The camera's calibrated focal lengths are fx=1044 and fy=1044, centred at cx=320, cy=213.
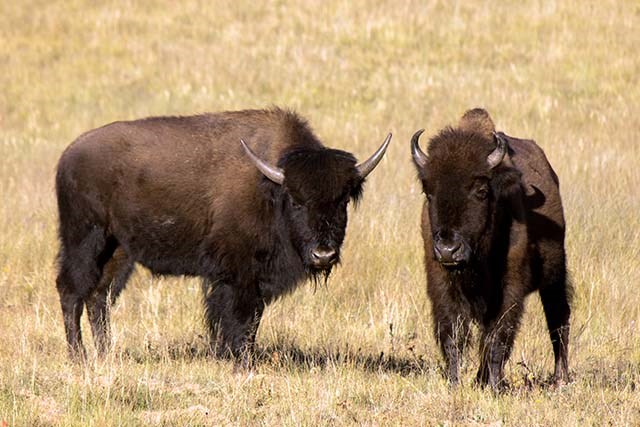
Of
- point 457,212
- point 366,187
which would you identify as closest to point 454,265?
point 457,212

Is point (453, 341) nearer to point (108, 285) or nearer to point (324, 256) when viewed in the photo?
point (324, 256)

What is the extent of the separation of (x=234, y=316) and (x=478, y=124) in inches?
102

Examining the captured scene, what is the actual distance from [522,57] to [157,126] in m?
18.9

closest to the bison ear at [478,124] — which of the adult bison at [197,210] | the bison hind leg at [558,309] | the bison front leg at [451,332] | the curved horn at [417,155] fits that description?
the curved horn at [417,155]

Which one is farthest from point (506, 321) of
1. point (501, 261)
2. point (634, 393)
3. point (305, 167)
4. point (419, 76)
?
point (419, 76)

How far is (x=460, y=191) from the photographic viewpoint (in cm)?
733

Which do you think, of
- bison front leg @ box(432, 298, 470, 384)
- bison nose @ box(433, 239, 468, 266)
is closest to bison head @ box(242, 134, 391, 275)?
bison front leg @ box(432, 298, 470, 384)

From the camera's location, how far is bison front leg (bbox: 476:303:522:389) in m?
7.67

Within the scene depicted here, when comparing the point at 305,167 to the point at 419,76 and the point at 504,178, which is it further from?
the point at 419,76

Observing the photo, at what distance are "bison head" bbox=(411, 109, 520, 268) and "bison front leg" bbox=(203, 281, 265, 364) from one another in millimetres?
1909

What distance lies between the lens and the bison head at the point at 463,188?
23.6 feet

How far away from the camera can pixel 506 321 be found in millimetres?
7723

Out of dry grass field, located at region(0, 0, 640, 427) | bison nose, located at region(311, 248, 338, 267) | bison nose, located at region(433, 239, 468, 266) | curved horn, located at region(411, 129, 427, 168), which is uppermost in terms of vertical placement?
curved horn, located at region(411, 129, 427, 168)

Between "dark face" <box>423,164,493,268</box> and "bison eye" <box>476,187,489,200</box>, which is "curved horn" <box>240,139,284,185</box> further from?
"bison eye" <box>476,187,489,200</box>
